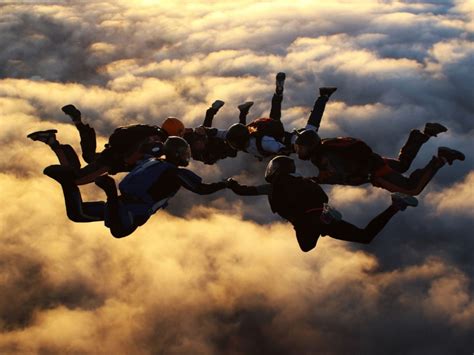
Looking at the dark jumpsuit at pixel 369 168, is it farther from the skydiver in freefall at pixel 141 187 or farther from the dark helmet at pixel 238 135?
the skydiver in freefall at pixel 141 187

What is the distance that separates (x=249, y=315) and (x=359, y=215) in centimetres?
4075

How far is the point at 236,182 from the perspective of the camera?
6477mm

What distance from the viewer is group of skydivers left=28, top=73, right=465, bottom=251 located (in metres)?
6.37

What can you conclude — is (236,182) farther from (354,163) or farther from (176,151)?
(354,163)

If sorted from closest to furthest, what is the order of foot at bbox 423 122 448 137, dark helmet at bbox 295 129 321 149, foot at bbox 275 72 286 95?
1. dark helmet at bbox 295 129 321 149
2. foot at bbox 423 122 448 137
3. foot at bbox 275 72 286 95

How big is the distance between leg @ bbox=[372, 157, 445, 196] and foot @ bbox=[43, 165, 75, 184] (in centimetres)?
494

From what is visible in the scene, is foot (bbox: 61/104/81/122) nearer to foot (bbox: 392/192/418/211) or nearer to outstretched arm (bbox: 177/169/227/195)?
outstretched arm (bbox: 177/169/227/195)

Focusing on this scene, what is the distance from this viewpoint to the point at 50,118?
3474 inches

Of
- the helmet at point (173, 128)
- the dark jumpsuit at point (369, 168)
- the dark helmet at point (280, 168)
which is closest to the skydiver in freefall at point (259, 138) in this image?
the helmet at point (173, 128)

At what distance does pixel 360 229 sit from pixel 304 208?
3.01 ft

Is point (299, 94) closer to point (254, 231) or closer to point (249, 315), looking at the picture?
point (254, 231)

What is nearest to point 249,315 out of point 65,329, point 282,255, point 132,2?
point 282,255

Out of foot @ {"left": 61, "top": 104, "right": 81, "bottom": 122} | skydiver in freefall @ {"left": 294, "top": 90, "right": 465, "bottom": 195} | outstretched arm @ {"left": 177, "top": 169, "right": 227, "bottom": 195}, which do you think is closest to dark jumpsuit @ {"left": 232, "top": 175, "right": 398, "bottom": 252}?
outstretched arm @ {"left": 177, "top": 169, "right": 227, "bottom": 195}

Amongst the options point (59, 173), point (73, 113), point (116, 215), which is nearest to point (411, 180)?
point (116, 215)
